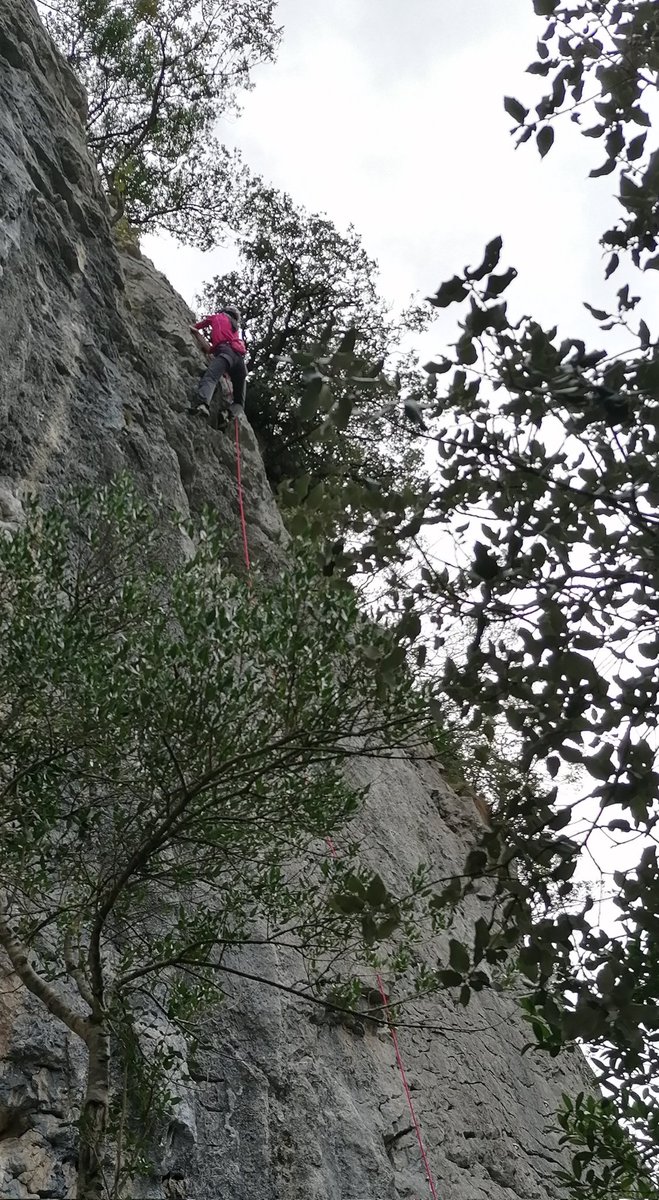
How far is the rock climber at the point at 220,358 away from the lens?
12000 mm

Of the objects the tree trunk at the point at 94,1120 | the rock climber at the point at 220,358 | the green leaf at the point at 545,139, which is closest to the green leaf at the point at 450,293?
the green leaf at the point at 545,139

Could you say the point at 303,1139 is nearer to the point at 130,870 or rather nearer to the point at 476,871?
the point at 130,870

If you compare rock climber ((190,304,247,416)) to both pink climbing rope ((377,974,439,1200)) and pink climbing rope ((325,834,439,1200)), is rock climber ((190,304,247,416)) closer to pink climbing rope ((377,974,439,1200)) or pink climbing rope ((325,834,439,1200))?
pink climbing rope ((325,834,439,1200))

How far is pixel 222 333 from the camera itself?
1285 cm

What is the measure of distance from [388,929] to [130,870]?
224cm

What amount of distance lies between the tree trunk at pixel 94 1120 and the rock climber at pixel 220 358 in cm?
831

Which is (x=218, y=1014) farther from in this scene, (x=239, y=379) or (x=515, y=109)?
(x=239, y=379)

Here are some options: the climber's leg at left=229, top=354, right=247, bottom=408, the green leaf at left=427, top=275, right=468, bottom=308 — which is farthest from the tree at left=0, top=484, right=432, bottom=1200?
the climber's leg at left=229, top=354, right=247, bottom=408

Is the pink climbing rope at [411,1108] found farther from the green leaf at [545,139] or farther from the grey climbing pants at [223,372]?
the grey climbing pants at [223,372]

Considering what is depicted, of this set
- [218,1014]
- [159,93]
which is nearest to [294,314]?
[159,93]

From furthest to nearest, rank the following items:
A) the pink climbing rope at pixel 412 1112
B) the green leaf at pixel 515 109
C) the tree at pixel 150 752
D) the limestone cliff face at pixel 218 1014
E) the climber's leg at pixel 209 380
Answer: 1. the climber's leg at pixel 209 380
2. the pink climbing rope at pixel 412 1112
3. the limestone cliff face at pixel 218 1014
4. the tree at pixel 150 752
5. the green leaf at pixel 515 109

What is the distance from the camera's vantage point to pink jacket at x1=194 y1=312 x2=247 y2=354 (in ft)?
41.6

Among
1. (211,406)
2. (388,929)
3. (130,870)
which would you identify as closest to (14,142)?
(211,406)

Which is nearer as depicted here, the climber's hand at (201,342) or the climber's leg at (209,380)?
the climber's leg at (209,380)
